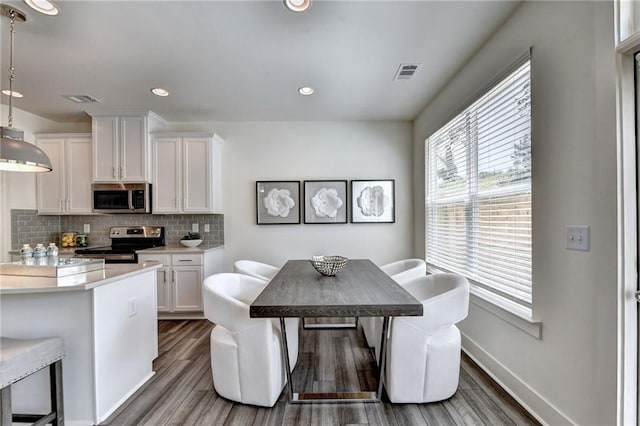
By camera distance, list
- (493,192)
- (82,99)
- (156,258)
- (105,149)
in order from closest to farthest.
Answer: (493,192)
(82,99)
(156,258)
(105,149)

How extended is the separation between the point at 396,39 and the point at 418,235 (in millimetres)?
2582

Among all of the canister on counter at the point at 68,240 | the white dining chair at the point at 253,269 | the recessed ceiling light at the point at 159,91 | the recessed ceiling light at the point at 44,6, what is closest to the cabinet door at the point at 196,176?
the recessed ceiling light at the point at 159,91

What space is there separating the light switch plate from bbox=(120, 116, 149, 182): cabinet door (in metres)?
4.22

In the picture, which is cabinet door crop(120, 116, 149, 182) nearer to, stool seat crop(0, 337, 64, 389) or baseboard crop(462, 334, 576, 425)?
stool seat crop(0, 337, 64, 389)

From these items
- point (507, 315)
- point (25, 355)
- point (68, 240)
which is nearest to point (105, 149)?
point (68, 240)

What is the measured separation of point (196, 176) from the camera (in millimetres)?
3871

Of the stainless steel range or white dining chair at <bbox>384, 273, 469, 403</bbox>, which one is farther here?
the stainless steel range

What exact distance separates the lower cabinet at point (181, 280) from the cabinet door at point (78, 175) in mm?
1284

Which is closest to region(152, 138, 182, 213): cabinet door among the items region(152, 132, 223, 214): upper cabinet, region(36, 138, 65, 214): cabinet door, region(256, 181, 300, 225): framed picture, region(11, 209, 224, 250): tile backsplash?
region(152, 132, 223, 214): upper cabinet

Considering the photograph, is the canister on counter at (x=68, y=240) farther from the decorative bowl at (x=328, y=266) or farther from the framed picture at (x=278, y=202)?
the decorative bowl at (x=328, y=266)

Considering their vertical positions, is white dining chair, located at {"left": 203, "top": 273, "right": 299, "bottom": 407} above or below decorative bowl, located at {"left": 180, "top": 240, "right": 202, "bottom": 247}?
below

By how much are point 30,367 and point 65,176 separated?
10.9ft

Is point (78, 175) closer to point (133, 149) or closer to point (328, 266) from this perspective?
point (133, 149)

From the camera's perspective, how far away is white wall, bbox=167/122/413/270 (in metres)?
4.21
